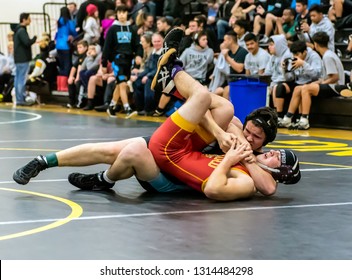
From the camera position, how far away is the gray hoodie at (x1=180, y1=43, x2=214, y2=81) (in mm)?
12984

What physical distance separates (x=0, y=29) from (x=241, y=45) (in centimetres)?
937

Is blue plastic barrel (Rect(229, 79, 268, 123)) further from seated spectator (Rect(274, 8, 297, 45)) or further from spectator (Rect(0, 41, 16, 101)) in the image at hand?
spectator (Rect(0, 41, 16, 101))

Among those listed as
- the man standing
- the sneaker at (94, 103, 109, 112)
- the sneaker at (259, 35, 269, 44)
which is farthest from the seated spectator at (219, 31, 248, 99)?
the man standing

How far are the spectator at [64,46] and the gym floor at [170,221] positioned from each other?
9577 millimetres

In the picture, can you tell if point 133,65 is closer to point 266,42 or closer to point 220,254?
point 266,42

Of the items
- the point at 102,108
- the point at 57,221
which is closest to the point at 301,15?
the point at 102,108

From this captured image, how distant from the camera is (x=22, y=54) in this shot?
1678cm

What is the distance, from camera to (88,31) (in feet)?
53.8

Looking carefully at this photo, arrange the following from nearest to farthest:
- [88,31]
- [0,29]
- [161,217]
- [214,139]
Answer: [161,217] < [214,139] < [88,31] < [0,29]

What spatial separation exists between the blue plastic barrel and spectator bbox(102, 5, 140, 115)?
137 inches

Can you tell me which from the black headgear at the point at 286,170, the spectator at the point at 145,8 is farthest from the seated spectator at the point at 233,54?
the black headgear at the point at 286,170

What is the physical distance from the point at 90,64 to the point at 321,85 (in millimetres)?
5537
